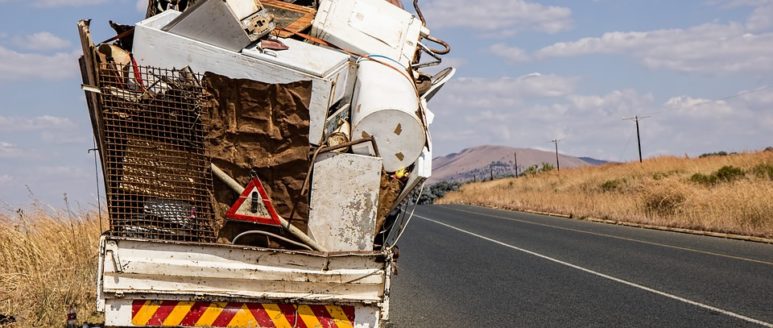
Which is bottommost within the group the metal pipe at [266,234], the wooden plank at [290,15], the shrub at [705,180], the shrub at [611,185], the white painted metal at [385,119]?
the metal pipe at [266,234]

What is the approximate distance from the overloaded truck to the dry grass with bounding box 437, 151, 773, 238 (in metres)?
16.6

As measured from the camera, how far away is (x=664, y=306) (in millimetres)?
9195

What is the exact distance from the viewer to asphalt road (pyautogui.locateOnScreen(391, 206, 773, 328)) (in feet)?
28.2

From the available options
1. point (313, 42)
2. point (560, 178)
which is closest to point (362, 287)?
point (313, 42)

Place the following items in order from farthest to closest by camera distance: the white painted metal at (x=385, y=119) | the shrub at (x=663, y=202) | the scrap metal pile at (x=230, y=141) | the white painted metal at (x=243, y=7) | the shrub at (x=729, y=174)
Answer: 1. the shrub at (x=729, y=174)
2. the shrub at (x=663, y=202)
3. the white painted metal at (x=243, y=7)
4. the white painted metal at (x=385, y=119)
5. the scrap metal pile at (x=230, y=141)

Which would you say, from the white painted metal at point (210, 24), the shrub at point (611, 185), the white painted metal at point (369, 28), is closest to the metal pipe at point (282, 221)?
the white painted metal at point (210, 24)

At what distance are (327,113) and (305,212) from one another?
0.60 meters

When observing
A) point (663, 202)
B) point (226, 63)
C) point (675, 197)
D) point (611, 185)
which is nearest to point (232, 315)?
point (226, 63)

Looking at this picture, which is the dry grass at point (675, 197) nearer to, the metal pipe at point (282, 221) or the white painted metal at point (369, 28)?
the white painted metal at point (369, 28)

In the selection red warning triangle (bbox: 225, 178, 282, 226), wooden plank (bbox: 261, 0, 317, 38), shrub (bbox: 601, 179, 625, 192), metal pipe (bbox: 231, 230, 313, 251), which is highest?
shrub (bbox: 601, 179, 625, 192)

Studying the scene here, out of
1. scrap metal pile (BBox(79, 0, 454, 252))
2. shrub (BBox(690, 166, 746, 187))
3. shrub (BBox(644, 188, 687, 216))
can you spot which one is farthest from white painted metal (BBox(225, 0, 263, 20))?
shrub (BBox(690, 166, 746, 187))

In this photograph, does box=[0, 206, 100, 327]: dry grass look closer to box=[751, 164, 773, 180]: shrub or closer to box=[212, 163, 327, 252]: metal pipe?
box=[212, 163, 327, 252]: metal pipe

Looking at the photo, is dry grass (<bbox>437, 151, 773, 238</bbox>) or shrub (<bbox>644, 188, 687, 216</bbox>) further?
shrub (<bbox>644, 188, 687, 216</bbox>)

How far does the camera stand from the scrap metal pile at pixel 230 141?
183 inches
